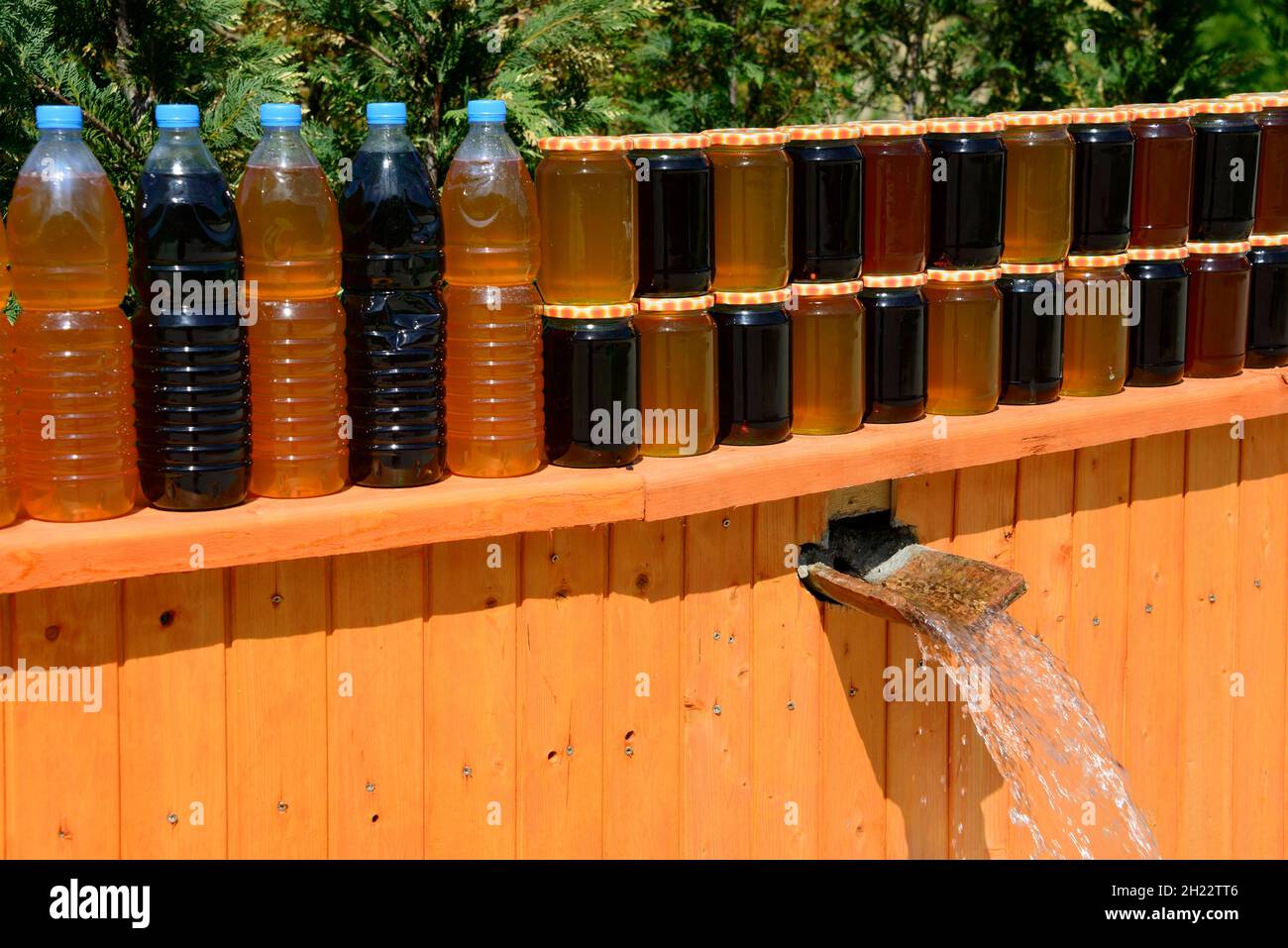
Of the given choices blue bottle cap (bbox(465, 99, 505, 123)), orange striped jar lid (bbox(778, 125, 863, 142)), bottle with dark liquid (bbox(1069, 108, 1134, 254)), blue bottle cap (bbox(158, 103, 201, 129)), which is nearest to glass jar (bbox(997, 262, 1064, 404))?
bottle with dark liquid (bbox(1069, 108, 1134, 254))

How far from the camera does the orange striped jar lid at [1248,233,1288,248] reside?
3.65m

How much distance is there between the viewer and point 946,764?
11.1 feet

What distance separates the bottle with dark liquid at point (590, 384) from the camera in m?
2.83

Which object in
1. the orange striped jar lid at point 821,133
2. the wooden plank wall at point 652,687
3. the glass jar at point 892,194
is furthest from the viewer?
the glass jar at point 892,194

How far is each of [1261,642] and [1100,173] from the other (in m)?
1.20

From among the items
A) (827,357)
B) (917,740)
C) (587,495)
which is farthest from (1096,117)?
(587,495)

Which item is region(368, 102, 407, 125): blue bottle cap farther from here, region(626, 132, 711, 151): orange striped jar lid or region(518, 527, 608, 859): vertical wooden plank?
region(518, 527, 608, 859): vertical wooden plank

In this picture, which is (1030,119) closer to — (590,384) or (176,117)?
(590,384)

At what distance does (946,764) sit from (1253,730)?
0.97m

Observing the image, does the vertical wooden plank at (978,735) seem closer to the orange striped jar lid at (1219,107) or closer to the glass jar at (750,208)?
the glass jar at (750,208)

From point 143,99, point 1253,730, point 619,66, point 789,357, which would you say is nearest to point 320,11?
point 143,99

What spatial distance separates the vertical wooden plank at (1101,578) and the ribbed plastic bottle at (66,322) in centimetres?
193

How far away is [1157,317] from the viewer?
3.53 metres

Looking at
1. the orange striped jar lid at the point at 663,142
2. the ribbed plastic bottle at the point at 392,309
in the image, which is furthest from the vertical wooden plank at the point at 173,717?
the orange striped jar lid at the point at 663,142
